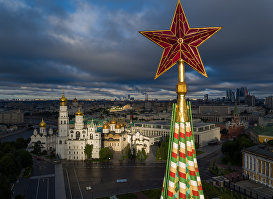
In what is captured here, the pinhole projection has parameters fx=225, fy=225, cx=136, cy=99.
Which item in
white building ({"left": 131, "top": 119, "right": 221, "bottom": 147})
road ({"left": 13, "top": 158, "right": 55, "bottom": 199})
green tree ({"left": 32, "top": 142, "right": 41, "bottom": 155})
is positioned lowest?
road ({"left": 13, "top": 158, "right": 55, "bottom": 199})

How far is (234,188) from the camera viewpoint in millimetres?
32781

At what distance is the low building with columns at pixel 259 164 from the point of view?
34.1 meters

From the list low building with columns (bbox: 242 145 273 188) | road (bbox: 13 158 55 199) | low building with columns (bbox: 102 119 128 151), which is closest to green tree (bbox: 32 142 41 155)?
road (bbox: 13 158 55 199)

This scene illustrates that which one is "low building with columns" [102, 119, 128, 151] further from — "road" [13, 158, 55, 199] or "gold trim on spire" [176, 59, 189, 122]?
"gold trim on spire" [176, 59, 189, 122]

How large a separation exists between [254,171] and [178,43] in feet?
105

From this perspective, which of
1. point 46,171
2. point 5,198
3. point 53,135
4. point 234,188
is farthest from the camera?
point 53,135

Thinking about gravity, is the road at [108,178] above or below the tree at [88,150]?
below

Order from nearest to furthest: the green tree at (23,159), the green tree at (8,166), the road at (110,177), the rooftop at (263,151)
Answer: the road at (110,177), the rooftop at (263,151), the green tree at (8,166), the green tree at (23,159)

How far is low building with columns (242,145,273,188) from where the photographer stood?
34088 millimetres

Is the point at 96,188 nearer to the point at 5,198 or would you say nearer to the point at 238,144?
the point at 5,198

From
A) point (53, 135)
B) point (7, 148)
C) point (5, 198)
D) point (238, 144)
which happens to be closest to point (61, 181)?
point (5, 198)

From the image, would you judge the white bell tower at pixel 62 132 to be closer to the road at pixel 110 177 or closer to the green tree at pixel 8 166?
the road at pixel 110 177

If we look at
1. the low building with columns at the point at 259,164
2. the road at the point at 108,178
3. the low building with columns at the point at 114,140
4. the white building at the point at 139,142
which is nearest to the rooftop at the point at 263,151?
the low building with columns at the point at 259,164

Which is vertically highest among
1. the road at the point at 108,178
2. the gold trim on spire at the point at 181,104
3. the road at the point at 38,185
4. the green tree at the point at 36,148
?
the gold trim on spire at the point at 181,104
